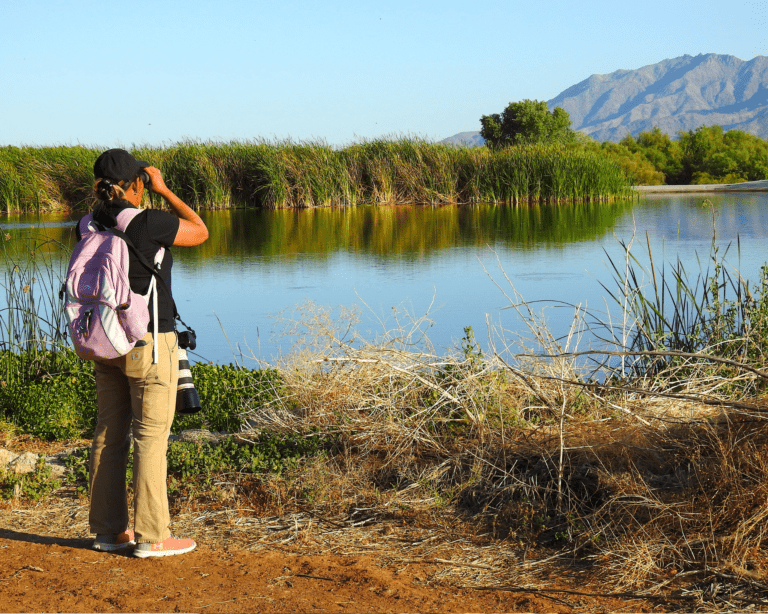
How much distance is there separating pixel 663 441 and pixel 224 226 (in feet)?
51.3

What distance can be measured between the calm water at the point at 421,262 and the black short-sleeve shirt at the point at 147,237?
88.0 inches

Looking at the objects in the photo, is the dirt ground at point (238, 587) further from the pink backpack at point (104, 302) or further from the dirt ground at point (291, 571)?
the pink backpack at point (104, 302)

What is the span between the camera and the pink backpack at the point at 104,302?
3.24m

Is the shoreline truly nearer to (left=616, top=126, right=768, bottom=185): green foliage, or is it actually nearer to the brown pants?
(left=616, top=126, right=768, bottom=185): green foliage

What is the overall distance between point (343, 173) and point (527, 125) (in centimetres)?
1981

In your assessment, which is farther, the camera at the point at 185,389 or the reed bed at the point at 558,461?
the camera at the point at 185,389

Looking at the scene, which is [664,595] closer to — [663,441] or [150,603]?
[663,441]

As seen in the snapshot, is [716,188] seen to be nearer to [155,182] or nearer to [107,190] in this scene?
[155,182]

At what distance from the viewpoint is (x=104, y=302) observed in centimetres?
325

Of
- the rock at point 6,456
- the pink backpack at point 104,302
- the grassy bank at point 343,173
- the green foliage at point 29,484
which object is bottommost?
the green foliage at point 29,484

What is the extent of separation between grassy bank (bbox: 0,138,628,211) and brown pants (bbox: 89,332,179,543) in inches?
789

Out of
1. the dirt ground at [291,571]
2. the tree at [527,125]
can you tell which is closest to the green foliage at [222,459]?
the dirt ground at [291,571]

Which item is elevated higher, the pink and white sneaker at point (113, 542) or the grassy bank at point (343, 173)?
the grassy bank at point (343, 173)

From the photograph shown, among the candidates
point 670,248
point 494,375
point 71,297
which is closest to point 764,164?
point 670,248
